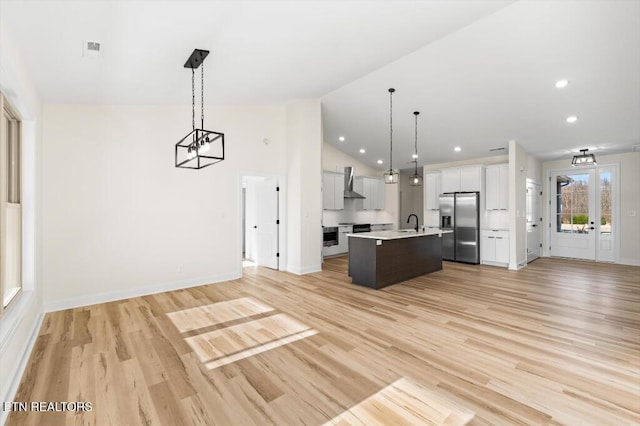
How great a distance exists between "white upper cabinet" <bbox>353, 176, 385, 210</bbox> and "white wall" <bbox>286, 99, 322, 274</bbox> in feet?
10.3

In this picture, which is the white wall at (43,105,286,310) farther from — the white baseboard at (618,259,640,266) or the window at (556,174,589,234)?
the white baseboard at (618,259,640,266)

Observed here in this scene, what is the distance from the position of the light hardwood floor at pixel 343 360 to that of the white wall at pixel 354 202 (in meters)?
4.45

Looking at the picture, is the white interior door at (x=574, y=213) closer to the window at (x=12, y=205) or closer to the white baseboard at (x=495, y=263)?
the white baseboard at (x=495, y=263)

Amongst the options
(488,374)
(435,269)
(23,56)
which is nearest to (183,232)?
(23,56)

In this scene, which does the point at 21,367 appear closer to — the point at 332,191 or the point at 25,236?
the point at 25,236

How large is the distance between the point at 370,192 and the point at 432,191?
73.8 inches

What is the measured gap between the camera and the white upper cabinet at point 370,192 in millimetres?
9242

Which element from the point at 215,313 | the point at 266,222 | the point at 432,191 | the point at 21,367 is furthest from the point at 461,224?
the point at 21,367

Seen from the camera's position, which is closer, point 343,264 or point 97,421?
point 97,421

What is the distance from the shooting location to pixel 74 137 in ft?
13.3

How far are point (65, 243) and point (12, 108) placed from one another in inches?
72.7

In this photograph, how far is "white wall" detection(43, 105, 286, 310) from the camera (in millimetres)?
3990

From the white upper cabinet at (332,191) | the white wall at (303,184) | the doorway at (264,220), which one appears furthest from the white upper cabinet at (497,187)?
the doorway at (264,220)

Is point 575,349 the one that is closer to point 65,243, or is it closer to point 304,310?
point 304,310
